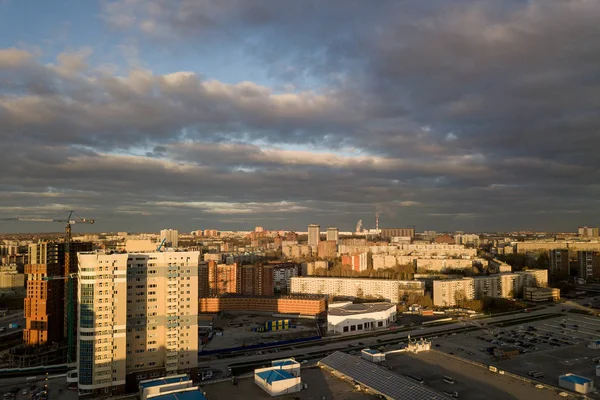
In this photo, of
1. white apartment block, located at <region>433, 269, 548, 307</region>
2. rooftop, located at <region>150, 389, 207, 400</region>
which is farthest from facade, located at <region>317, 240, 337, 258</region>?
rooftop, located at <region>150, 389, 207, 400</region>

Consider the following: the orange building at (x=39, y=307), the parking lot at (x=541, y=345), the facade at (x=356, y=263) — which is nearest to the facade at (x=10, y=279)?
the orange building at (x=39, y=307)

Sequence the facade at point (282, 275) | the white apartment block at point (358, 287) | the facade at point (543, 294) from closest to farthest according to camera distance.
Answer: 1. the facade at point (543, 294)
2. the white apartment block at point (358, 287)
3. the facade at point (282, 275)

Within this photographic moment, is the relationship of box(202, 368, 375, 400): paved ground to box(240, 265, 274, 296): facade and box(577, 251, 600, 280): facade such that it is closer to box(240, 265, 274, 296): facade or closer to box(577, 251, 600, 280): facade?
box(240, 265, 274, 296): facade

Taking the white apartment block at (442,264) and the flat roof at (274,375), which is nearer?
the flat roof at (274,375)

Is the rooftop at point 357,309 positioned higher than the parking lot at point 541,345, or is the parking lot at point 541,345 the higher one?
the rooftop at point 357,309

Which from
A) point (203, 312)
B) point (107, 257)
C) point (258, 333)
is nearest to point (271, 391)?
point (107, 257)

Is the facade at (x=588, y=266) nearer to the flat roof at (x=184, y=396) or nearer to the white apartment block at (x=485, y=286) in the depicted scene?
the white apartment block at (x=485, y=286)

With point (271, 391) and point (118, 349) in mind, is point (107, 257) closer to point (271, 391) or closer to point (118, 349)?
point (118, 349)
